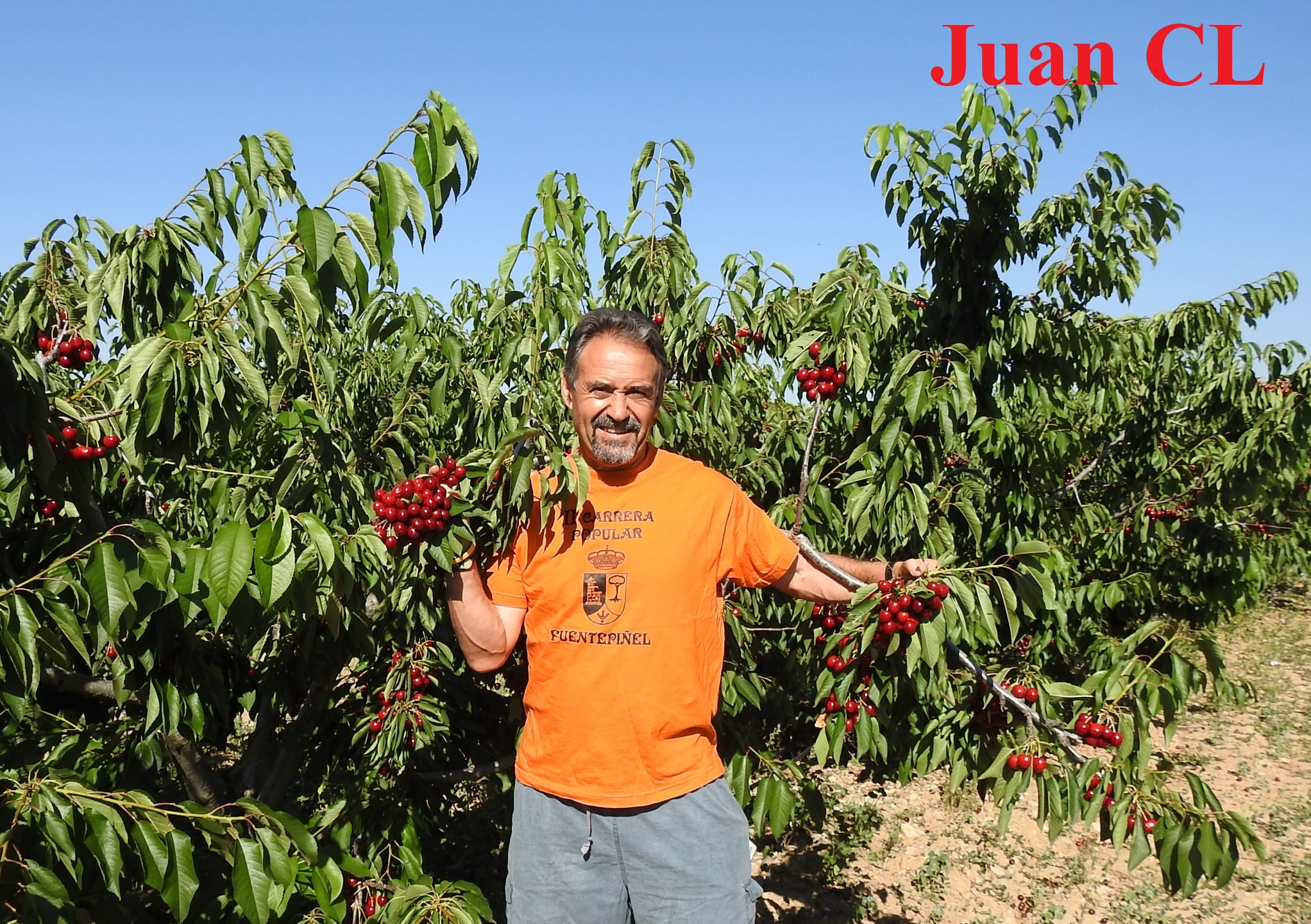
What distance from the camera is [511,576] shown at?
81.3 inches

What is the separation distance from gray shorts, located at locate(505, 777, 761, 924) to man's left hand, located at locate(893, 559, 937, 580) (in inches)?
26.9

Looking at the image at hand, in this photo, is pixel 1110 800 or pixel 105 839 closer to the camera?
Result: pixel 105 839

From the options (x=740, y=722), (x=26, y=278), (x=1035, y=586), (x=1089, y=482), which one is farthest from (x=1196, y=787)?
(x=1089, y=482)

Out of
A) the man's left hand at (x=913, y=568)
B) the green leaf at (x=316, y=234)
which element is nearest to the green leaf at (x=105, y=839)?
Result: the green leaf at (x=316, y=234)

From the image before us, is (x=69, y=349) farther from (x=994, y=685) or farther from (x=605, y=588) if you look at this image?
(x=994, y=685)

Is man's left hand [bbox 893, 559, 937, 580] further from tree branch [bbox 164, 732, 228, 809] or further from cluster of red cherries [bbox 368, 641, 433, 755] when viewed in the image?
tree branch [bbox 164, 732, 228, 809]

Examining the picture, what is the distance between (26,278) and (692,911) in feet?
A: 8.17

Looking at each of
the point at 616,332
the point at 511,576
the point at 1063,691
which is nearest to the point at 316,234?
the point at 616,332

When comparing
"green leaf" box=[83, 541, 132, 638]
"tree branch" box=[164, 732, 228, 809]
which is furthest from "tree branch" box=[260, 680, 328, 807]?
"green leaf" box=[83, 541, 132, 638]

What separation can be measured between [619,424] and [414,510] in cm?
52

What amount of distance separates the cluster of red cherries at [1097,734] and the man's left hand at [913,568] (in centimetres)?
62

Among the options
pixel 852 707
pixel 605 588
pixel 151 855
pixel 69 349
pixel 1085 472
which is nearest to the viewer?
pixel 151 855

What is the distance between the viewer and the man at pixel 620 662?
75.1 inches

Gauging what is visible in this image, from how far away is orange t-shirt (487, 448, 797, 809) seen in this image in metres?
1.91
